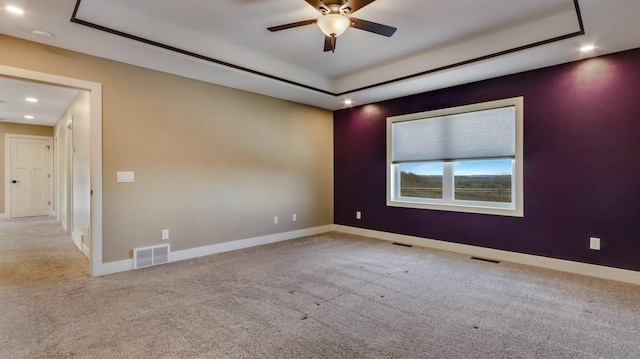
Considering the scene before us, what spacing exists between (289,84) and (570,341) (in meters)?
4.17

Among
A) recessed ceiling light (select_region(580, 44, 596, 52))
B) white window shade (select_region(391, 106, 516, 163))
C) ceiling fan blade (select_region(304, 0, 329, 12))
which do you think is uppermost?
ceiling fan blade (select_region(304, 0, 329, 12))

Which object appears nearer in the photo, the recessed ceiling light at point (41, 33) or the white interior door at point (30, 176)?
the recessed ceiling light at point (41, 33)

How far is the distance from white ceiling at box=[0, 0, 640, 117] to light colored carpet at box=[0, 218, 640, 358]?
2.54 metres

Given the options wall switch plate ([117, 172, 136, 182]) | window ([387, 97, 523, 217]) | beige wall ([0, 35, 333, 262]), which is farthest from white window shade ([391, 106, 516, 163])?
wall switch plate ([117, 172, 136, 182])

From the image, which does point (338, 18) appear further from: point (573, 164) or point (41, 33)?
point (573, 164)

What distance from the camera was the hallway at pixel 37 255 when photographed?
3428mm

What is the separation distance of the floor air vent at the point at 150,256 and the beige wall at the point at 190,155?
3.3 inches

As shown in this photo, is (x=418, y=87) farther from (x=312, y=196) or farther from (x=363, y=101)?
(x=312, y=196)

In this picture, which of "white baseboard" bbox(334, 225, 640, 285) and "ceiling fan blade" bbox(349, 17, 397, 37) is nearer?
"ceiling fan blade" bbox(349, 17, 397, 37)

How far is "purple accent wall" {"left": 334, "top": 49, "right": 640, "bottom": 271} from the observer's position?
3.26 metres

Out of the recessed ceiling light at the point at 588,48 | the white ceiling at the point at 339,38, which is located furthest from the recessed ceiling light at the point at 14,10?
the recessed ceiling light at the point at 588,48

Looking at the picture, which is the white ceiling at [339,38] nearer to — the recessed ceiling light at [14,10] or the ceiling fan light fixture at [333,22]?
the recessed ceiling light at [14,10]

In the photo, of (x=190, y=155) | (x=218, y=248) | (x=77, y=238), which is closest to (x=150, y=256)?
(x=218, y=248)

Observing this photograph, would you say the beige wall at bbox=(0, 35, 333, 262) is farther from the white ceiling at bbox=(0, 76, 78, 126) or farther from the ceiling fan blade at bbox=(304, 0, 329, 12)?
the ceiling fan blade at bbox=(304, 0, 329, 12)
